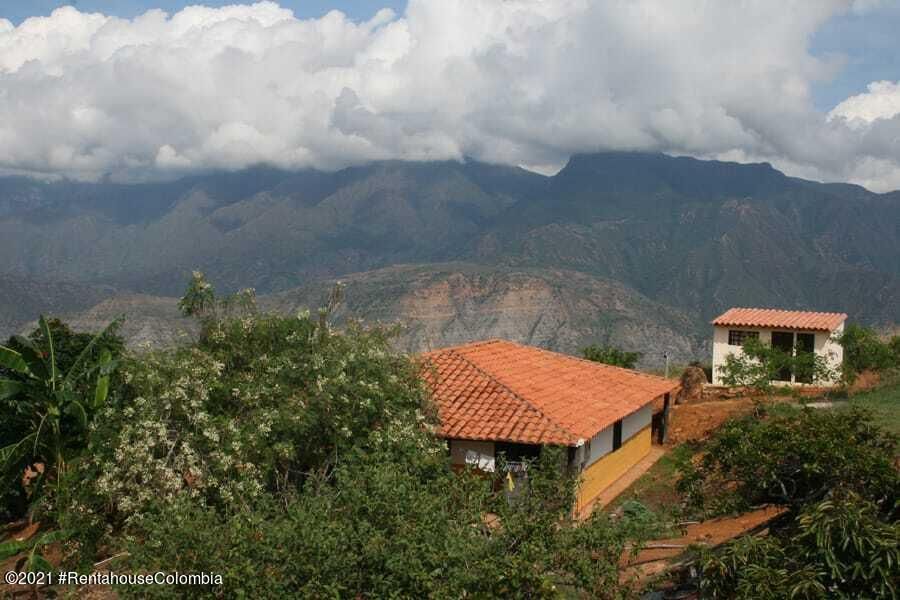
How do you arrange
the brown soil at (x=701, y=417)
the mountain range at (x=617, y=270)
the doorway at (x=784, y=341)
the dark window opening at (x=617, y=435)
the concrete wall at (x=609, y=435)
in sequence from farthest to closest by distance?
the mountain range at (x=617, y=270)
the doorway at (x=784, y=341)
the brown soil at (x=701, y=417)
the dark window opening at (x=617, y=435)
the concrete wall at (x=609, y=435)

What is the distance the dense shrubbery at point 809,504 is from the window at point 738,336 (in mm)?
20625

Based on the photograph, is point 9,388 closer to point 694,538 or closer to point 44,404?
point 44,404

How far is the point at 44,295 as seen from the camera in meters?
97.6

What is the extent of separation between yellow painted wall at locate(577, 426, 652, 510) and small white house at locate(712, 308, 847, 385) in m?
7.86

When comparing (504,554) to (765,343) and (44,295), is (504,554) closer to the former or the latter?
(765,343)

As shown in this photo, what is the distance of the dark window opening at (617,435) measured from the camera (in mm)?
19202

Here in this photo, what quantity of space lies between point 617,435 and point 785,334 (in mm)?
13106

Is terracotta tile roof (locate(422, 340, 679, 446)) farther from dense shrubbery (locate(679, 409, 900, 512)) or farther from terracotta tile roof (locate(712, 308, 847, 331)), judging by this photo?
terracotta tile roof (locate(712, 308, 847, 331))

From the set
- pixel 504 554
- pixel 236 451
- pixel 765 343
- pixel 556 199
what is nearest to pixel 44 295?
pixel 765 343

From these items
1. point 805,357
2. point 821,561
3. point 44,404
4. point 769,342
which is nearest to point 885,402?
point 805,357

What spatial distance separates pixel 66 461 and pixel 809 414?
12.5 m

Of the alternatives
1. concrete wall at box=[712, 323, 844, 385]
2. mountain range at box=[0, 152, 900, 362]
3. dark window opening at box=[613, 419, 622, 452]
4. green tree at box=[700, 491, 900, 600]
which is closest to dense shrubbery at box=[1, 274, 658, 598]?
green tree at box=[700, 491, 900, 600]

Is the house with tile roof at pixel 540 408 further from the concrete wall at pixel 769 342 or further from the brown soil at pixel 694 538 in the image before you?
the concrete wall at pixel 769 342

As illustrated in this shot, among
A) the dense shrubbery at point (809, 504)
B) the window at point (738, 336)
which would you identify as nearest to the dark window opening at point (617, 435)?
the dense shrubbery at point (809, 504)
